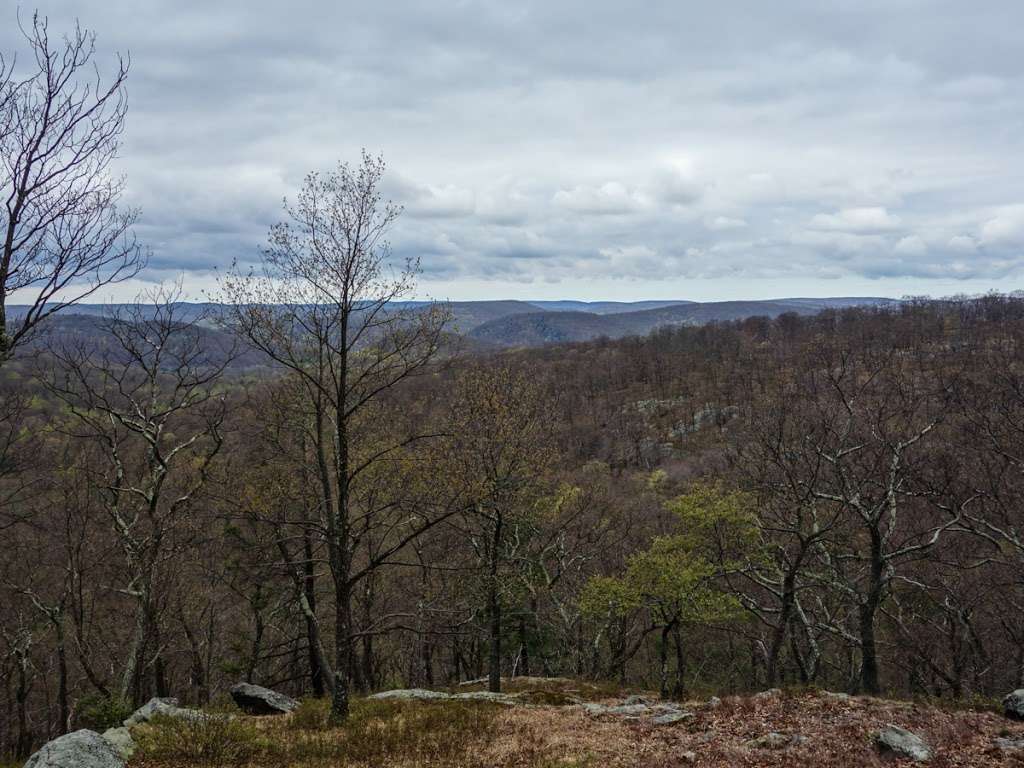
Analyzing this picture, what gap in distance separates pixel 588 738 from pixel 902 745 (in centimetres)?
622

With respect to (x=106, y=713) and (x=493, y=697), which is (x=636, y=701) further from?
(x=106, y=713)

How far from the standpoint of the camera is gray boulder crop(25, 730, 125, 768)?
31.9 ft

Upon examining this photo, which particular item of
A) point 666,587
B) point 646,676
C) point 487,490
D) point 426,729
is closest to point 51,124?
point 487,490

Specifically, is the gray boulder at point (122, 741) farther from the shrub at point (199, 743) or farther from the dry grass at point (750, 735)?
the dry grass at point (750, 735)

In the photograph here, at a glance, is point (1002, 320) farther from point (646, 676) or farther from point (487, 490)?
point (487, 490)

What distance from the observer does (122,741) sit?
40.5ft

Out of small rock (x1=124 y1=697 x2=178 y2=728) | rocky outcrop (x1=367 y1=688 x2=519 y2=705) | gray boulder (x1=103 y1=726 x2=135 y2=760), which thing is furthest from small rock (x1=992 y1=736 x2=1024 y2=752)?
small rock (x1=124 y1=697 x2=178 y2=728)

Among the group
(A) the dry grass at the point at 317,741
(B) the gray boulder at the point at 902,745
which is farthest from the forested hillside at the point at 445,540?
(B) the gray boulder at the point at 902,745

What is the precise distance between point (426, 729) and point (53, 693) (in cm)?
3289

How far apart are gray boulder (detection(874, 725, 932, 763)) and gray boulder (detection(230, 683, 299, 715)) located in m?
16.1

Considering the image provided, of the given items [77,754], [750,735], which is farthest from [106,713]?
[750,735]

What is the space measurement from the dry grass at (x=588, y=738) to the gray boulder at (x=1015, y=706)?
0.38m

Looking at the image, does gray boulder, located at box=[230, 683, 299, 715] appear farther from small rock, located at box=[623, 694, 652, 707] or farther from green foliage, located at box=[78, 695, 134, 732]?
small rock, located at box=[623, 694, 652, 707]

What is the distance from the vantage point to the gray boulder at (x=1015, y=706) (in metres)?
14.4
